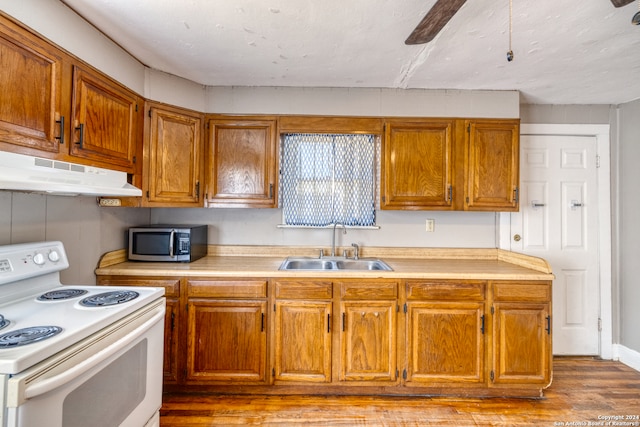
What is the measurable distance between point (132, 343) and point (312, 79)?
2006 millimetres

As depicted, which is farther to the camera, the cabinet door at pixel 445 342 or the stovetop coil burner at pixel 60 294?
the cabinet door at pixel 445 342

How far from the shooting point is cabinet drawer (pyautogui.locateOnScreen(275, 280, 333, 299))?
202 cm

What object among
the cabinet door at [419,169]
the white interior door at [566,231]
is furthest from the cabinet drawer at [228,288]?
the white interior door at [566,231]

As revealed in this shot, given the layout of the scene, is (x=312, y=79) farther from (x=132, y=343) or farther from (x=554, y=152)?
(x=554, y=152)

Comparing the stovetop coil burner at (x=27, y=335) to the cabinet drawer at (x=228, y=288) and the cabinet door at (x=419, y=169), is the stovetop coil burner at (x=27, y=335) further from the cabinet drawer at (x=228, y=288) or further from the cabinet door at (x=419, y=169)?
the cabinet door at (x=419, y=169)

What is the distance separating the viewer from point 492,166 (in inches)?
92.1

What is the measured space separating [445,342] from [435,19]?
1.88 meters

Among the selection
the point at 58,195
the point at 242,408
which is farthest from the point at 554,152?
the point at 58,195

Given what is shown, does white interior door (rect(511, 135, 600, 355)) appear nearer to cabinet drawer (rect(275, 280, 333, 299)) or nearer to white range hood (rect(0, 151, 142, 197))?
cabinet drawer (rect(275, 280, 333, 299))

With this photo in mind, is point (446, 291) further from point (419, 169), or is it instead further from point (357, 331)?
point (419, 169)

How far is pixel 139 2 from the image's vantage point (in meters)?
1.48

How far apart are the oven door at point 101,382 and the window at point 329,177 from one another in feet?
4.47

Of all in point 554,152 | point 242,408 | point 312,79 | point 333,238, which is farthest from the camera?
point 554,152

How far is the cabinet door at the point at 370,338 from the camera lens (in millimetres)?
2018
